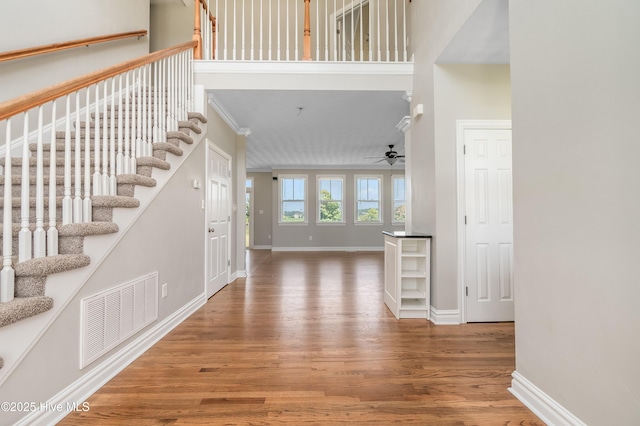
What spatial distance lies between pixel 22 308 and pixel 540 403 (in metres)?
2.55

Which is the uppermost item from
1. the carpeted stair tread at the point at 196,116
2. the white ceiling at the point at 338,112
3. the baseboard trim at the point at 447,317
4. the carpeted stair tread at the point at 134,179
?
the white ceiling at the point at 338,112

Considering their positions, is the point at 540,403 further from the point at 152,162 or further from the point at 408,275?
the point at 152,162

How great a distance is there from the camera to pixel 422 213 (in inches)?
127

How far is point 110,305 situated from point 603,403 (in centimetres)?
263

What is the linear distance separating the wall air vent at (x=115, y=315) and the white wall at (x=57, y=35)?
6.16 ft

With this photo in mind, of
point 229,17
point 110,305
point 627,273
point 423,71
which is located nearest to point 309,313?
point 110,305

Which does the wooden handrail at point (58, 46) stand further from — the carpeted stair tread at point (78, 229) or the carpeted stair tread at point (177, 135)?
the carpeted stair tread at point (78, 229)

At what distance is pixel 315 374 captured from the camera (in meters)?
1.94

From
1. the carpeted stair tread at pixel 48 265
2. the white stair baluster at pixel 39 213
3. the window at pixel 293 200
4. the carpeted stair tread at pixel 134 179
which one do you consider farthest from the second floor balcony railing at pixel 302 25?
the window at pixel 293 200

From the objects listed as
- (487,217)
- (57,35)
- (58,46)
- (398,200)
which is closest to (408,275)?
(487,217)

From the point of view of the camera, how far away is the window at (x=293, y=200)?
30.7 feet

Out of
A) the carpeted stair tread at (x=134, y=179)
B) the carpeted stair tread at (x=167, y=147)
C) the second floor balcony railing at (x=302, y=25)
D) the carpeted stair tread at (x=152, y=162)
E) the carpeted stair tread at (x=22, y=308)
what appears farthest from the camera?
the second floor balcony railing at (x=302, y=25)

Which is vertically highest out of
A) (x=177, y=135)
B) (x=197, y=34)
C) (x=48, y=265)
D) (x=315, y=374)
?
(x=197, y=34)

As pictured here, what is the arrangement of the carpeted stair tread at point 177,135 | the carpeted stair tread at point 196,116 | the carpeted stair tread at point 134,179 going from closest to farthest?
the carpeted stair tread at point 134,179
the carpeted stair tread at point 177,135
the carpeted stair tread at point 196,116
